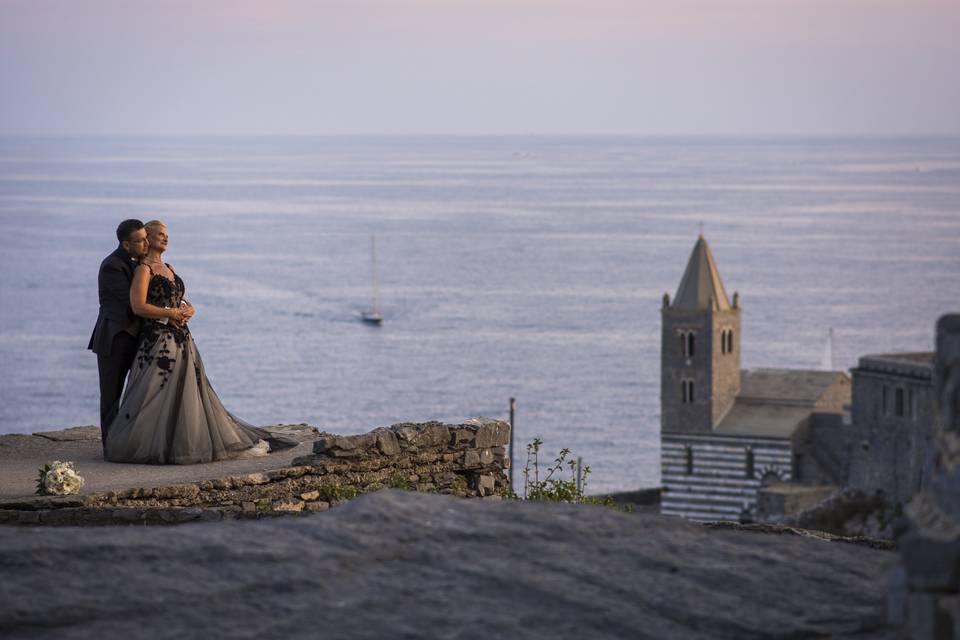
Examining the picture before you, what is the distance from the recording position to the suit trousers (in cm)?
1241

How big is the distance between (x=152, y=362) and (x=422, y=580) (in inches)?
301

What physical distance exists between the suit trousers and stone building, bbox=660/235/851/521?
2763 inches

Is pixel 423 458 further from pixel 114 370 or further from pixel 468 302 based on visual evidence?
pixel 468 302

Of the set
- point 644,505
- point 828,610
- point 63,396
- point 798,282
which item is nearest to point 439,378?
point 644,505

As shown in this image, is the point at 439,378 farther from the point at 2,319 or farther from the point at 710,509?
the point at 2,319

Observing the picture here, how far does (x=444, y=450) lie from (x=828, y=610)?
7563 millimetres

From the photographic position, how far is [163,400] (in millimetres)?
12180

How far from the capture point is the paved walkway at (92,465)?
440 inches

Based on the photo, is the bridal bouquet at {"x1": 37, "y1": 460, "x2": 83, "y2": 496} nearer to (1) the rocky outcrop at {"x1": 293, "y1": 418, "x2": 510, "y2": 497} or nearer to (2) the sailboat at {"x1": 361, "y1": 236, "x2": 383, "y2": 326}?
(1) the rocky outcrop at {"x1": 293, "y1": 418, "x2": 510, "y2": 497}

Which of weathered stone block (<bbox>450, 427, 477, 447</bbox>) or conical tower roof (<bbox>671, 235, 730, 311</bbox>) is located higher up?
conical tower roof (<bbox>671, 235, 730, 311</bbox>)

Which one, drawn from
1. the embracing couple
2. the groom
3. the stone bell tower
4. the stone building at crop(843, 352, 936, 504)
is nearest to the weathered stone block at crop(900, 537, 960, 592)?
the embracing couple

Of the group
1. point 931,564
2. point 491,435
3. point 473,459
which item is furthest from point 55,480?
point 931,564

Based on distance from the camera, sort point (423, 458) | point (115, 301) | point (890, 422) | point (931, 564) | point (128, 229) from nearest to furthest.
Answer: point (931, 564) → point (128, 229) → point (423, 458) → point (115, 301) → point (890, 422)

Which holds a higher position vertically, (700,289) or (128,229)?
(700,289)
